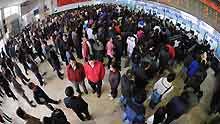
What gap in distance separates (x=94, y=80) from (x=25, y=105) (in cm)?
132

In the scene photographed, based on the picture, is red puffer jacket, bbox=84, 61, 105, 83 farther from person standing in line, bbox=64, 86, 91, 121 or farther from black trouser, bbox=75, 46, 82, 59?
black trouser, bbox=75, 46, 82, 59

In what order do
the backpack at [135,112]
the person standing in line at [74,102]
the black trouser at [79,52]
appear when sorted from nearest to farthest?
the backpack at [135,112]
the person standing in line at [74,102]
the black trouser at [79,52]

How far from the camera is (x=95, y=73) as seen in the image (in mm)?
6883

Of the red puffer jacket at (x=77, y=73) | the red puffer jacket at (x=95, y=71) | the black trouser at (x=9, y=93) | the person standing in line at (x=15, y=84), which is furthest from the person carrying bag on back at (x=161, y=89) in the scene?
the black trouser at (x=9, y=93)

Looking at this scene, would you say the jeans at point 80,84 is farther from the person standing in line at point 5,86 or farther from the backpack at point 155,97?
the backpack at point 155,97

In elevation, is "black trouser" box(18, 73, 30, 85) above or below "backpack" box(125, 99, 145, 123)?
below

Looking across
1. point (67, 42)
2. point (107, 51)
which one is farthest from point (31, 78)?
point (107, 51)

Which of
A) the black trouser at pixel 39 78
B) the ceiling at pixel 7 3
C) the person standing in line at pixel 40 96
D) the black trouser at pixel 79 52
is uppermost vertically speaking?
the ceiling at pixel 7 3

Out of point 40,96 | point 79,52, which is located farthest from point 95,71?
point 79,52

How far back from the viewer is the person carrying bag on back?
592cm

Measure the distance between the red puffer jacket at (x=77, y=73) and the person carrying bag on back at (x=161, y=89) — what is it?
4.23 feet

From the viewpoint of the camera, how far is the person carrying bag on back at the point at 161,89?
592cm

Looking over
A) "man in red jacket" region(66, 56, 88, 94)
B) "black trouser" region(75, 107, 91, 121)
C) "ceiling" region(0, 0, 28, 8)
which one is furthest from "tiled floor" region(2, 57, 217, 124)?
"ceiling" region(0, 0, 28, 8)

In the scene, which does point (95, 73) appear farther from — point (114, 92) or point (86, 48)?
point (86, 48)
